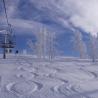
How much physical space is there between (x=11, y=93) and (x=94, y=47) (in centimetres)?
5611

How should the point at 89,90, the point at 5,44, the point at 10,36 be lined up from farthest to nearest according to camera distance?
the point at 5,44
the point at 10,36
the point at 89,90

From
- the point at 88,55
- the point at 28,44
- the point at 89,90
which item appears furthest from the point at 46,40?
the point at 89,90

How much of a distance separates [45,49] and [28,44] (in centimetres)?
863

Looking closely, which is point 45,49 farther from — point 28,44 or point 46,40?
point 28,44

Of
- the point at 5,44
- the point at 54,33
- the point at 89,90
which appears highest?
the point at 54,33

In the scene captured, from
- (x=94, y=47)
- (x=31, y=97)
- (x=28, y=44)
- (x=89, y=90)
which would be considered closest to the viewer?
(x=31, y=97)

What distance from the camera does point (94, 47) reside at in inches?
2434

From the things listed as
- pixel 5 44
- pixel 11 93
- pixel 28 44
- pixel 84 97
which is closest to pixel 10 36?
pixel 5 44

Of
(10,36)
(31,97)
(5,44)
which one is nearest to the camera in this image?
(31,97)

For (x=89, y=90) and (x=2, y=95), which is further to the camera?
(x=89, y=90)

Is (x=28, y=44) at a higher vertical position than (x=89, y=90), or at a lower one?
higher

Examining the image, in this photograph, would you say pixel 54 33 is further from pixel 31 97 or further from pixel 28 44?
pixel 31 97

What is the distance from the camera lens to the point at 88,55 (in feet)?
213

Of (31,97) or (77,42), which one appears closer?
(31,97)
